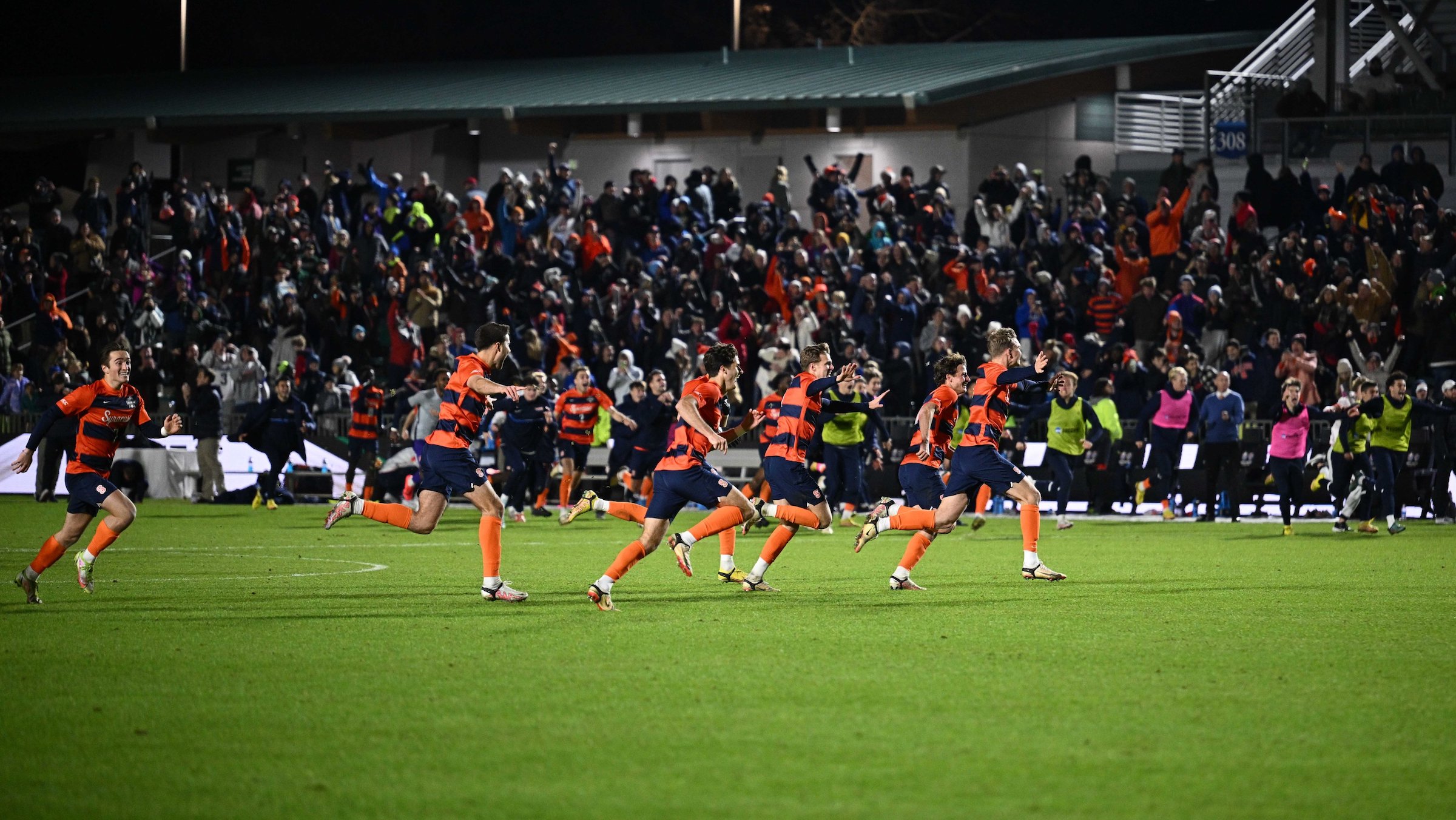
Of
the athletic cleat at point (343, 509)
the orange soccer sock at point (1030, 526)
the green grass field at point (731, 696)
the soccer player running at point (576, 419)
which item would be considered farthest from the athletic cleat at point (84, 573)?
the soccer player running at point (576, 419)

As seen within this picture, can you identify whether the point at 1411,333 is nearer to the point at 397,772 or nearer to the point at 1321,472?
the point at 1321,472

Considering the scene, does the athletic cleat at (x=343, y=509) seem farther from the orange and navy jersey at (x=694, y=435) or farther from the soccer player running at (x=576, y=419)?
the soccer player running at (x=576, y=419)

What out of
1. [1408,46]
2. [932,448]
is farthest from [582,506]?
[1408,46]

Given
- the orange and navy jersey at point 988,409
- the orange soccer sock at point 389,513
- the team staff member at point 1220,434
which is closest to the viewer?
the orange soccer sock at point 389,513

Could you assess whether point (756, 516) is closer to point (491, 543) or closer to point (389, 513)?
point (491, 543)

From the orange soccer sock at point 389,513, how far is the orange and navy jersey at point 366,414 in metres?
13.7

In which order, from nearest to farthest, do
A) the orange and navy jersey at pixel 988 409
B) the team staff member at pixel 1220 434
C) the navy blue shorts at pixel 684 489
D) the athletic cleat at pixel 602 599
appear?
the athletic cleat at pixel 602 599, the navy blue shorts at pixel 684 489, the orange and navy jersey at pixel 988 409, the team staff member at pixel 1220 434

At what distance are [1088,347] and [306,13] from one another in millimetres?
39359

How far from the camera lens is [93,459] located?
1345 cm

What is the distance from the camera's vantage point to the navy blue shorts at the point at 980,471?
584 inches

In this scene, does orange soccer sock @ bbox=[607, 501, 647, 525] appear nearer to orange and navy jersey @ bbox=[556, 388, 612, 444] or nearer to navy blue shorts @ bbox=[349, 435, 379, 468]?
orange and navy jersey @ bbox=[556, 388, 612, 444]

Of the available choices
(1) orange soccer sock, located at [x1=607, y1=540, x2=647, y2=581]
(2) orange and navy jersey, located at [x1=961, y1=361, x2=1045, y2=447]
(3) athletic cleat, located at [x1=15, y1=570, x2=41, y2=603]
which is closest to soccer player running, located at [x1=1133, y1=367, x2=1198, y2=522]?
(2) orange and navy jersey, located at [x1=961, y1=361, x2=1045, y2=447]

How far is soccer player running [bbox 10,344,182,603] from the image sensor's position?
13.2 m

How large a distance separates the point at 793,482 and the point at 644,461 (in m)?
11.0
